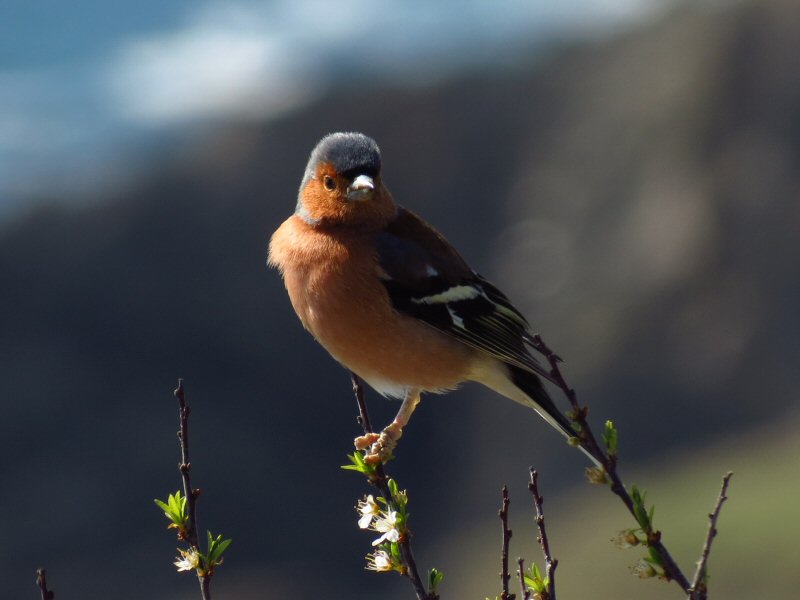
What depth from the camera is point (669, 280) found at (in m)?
57.1

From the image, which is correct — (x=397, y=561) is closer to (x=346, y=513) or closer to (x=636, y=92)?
(x=346, y=513)

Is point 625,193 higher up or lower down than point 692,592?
higher up

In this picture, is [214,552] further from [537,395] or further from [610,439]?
[537,395]

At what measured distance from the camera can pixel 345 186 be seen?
21.3 feet

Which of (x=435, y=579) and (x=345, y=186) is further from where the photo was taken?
(x=345, y=186)

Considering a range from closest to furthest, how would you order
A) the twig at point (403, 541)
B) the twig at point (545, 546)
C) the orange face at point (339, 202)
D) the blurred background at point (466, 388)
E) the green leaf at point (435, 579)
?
the twig at point (545, 546) < the twig at point (403, 541) < the green leaf at point (435, 579) < the orange face at point (339, 202) < the blurred background at point (466, 388)

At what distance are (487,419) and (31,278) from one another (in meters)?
25.0

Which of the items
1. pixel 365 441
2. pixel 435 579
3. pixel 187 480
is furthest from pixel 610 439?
pixel 365 441

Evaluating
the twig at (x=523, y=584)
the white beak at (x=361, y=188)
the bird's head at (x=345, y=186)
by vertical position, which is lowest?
the twig at (x=523, y=584)

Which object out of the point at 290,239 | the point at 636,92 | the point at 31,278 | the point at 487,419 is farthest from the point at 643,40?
the point at 290,239

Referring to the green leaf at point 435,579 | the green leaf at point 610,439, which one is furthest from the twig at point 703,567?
the green leaf at point 435,579

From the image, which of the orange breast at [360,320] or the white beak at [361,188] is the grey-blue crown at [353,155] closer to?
the white beak at [361,188]

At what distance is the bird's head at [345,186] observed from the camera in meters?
6.41

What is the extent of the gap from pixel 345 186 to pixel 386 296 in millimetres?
638
